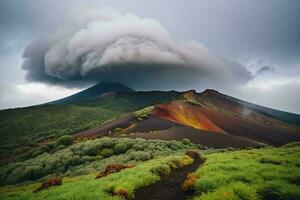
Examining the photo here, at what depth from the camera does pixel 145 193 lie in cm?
1769

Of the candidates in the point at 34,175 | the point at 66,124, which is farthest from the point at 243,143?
the point at 66,124

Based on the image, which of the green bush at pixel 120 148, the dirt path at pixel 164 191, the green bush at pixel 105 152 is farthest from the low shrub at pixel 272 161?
the green bush at pixel 105 152

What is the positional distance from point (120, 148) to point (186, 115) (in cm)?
6452

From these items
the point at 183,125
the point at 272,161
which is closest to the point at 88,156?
the point at 272,161

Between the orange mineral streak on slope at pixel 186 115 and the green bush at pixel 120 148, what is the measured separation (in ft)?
144

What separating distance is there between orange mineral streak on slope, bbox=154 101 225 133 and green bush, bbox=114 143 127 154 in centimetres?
4378

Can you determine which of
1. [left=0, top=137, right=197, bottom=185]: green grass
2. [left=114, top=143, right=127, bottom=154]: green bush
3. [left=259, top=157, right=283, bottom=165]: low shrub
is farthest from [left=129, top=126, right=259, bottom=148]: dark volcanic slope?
[left=259, top=157, right=283, bottom=165]: low shrub

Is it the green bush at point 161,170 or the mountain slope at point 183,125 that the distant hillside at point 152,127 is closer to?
the mountain slope at point 183,125

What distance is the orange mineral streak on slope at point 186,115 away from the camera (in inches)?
3938

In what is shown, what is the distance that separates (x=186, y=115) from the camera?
113 metres

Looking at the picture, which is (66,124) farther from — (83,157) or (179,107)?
(83,157)

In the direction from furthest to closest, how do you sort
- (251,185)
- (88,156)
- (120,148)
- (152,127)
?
(152,127) < (120,148) < (88,156) < (251,185)

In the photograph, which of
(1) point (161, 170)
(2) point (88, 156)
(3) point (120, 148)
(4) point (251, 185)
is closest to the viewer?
(4) point (251, 185)

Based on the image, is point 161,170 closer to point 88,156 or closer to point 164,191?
point 164,191
